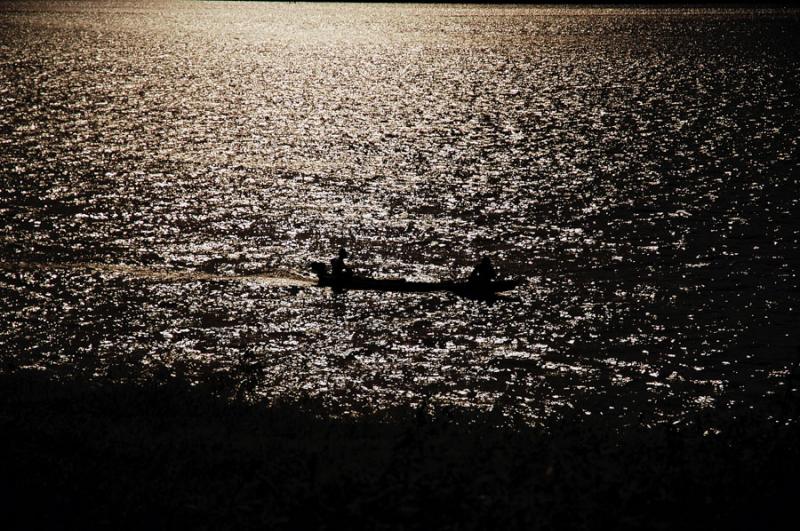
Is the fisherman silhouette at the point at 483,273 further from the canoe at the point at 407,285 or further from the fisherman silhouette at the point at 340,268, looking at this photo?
the fisherman silhouette at the point at 340,268

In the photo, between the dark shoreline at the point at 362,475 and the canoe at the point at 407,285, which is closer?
the dark shoreline at the point at 362,475

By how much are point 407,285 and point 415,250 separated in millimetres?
9171

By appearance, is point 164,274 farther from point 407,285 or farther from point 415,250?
point 415,250

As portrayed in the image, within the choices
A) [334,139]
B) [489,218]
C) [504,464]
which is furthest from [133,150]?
[504,464]

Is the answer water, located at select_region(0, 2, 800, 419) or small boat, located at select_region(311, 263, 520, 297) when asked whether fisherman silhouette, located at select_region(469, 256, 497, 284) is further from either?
water, located at select_region(0, 2, 800, 419)

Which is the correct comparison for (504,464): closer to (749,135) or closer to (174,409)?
(174,409)

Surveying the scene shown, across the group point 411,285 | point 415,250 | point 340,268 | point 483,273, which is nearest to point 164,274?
point 340,268

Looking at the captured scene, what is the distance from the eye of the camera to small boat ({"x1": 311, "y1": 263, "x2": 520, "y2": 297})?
160 ft

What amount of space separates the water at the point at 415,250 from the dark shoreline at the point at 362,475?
330 inches

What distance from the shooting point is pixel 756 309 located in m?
47.0

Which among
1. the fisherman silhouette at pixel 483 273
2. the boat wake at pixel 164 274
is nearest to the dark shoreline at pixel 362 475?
the fisherman silhouette at pixel 483 273

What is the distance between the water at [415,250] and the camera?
39844 millimetres

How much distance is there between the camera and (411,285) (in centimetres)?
4966

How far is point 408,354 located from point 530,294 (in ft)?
35.1
